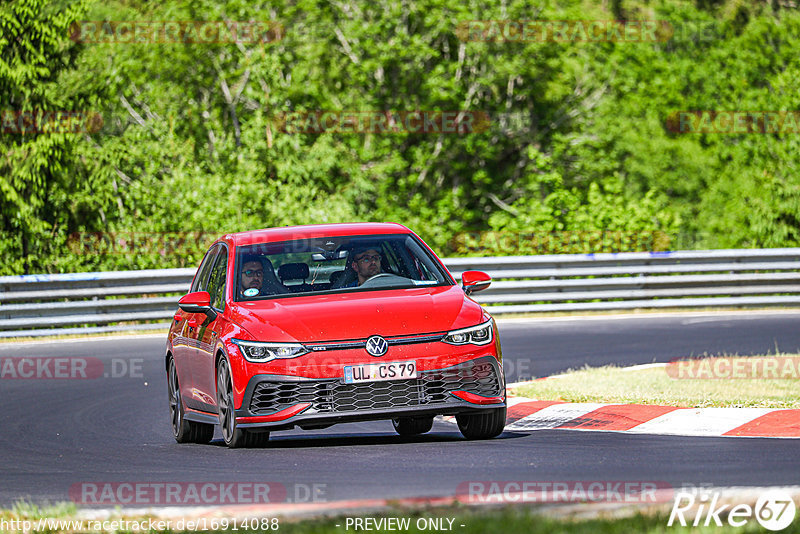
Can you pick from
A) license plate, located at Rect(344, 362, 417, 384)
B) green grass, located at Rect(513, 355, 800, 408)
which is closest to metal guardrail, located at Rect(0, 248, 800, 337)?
green grass, located at Rect(513, 355, 800, 408)

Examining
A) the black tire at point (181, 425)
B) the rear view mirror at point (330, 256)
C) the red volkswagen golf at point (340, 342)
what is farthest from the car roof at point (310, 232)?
the black tire at point (181, 425)

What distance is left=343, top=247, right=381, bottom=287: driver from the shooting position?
380 inches

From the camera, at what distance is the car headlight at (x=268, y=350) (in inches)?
335

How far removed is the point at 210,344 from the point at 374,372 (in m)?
1.53

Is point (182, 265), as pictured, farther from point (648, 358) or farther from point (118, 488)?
point (118, 488)

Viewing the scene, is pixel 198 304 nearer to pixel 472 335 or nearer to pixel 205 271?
pixel 205 271

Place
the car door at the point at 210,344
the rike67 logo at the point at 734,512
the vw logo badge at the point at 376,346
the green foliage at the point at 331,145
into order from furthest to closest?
the green foliage at the point at 331,145
the car door at the point at 210,344
the vw logo badge at the point at 376,346
the rike67 logo at the point at 734,512

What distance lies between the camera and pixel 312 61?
3516cm

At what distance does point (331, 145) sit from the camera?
33.9m

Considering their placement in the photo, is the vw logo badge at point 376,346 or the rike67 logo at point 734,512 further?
the vw logo badge at point 376,346

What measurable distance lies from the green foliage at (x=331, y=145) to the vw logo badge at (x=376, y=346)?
51.5 ft

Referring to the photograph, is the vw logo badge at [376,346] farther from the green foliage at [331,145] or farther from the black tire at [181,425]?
the green foliage at [331,145]

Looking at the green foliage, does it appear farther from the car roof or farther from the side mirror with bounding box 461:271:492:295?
the side mirror with bounding box 461:271:492:295

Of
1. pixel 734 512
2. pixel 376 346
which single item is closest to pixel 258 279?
pixel 376 346
